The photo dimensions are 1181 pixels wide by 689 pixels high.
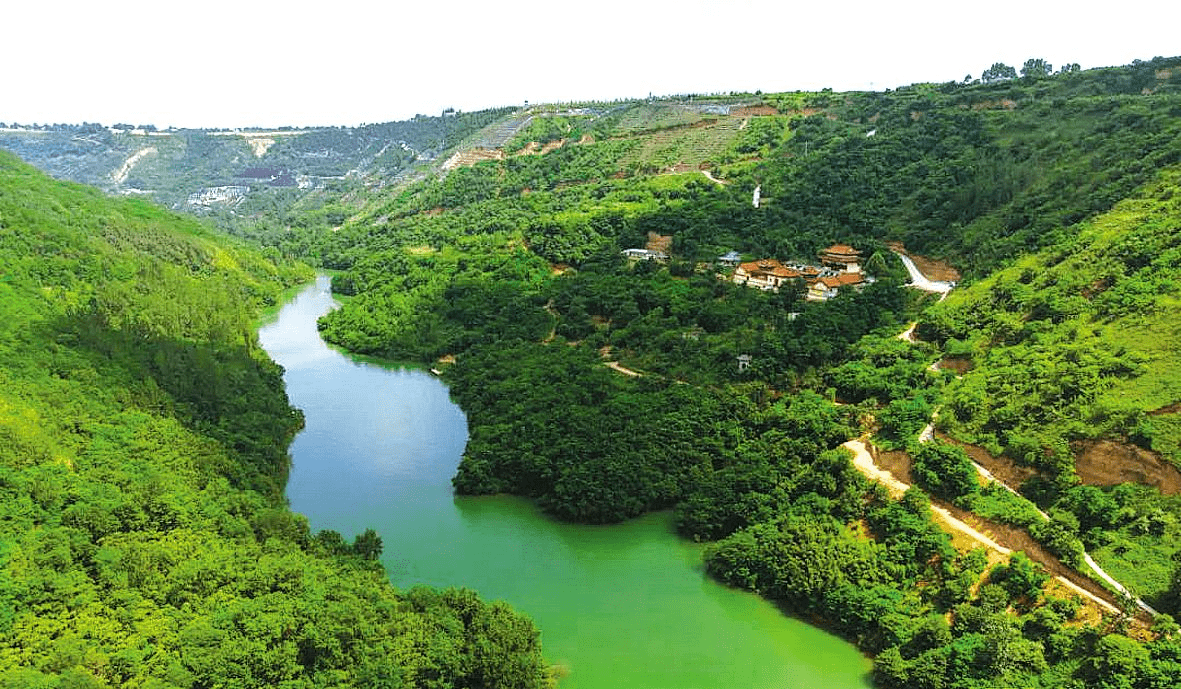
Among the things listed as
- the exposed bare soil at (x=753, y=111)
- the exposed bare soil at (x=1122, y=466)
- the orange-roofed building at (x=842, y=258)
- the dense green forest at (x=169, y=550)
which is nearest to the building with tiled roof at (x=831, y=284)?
the orange-roofed building at (x=842, y=258)

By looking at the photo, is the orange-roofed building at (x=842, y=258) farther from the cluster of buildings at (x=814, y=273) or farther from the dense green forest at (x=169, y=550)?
the dense green forest at (x=169, y=550)

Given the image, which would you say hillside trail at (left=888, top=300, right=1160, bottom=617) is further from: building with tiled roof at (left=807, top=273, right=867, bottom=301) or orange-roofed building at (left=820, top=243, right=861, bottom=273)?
orange-roofed building at (left=820, top=243, right=861, bottom=273)

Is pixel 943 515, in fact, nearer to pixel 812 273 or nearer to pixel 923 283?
pixel 923 283

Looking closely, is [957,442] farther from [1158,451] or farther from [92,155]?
[92,155]

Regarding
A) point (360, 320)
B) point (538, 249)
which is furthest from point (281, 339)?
point (538, 249)

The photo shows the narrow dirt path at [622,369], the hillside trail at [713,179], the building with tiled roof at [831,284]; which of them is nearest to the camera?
the narrow dirt path at [622,369]

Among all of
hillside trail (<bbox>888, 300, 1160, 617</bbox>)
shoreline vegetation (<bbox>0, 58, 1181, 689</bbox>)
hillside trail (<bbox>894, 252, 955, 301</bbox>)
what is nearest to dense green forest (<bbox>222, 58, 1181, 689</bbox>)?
shoreline vegetation (<bbox>0, 58, 1181, 689</bbox>)
